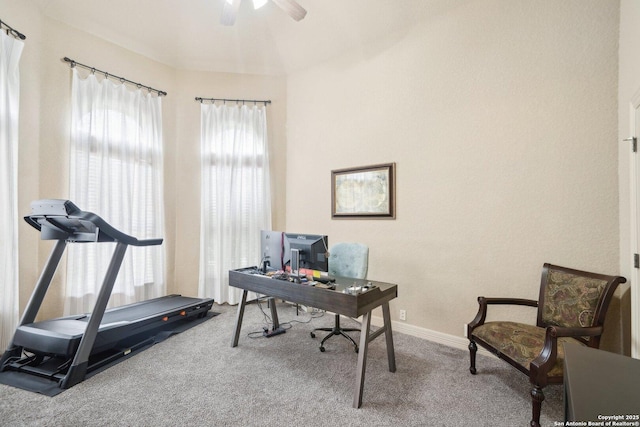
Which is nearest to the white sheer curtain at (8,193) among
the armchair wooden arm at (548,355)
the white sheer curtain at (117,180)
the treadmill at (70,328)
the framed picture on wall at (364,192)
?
the treadmill at (70,328)

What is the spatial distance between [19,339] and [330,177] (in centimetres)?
337

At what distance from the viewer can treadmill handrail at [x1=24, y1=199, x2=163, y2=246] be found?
2.11m

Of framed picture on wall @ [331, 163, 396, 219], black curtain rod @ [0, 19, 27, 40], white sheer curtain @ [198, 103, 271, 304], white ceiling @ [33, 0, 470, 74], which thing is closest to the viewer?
black curtain rod @ [0, 19, 27, 40]

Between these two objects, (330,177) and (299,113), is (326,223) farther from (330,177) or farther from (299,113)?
(299,113)

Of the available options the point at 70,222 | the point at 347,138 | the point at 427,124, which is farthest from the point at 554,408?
the point at 70,222

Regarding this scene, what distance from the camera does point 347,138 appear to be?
3555 millimetres

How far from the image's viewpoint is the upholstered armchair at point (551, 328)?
62.9 inches

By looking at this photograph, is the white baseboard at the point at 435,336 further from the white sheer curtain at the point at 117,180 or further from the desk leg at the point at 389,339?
the white sheer curtain at the point at 117,180

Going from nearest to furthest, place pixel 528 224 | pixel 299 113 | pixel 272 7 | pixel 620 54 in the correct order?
pixel 620 54, pixel 528 224, pixel 272 7, pixel 299 113

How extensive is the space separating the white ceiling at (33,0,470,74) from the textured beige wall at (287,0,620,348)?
0.21m

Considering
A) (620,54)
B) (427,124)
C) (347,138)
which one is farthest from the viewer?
(347,138)

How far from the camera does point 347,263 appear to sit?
114 inches

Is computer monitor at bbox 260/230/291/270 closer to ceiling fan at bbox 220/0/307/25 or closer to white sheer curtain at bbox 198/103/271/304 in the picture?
white sheer curtain at bbox 198/103/271/304

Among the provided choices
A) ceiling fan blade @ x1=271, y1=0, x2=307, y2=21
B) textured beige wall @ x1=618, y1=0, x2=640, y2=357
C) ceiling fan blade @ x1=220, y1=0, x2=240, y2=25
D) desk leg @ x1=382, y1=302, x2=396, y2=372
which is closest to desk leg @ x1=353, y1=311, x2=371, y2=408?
desk leg @ x1=382, y1=302, x2=396, y2=372
